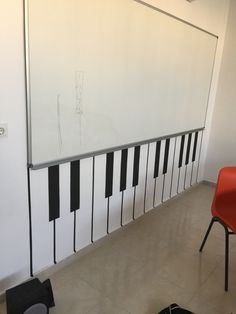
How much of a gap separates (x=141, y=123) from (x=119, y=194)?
63 centimetres

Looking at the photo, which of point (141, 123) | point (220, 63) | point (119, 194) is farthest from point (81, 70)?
point (220, 63)

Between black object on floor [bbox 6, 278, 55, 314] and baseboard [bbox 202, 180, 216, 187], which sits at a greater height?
black object on floor [bbox 6, 278, 55, 314]

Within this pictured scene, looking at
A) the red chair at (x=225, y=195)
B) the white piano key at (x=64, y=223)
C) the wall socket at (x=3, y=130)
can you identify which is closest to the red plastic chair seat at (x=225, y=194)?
the red chair at (x=225, y=195)

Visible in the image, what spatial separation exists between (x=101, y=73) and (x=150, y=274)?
4.76 ft

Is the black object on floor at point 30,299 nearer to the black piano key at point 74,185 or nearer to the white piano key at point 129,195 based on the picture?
the black piano key at point 74,185

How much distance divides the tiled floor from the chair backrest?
1.59 ft

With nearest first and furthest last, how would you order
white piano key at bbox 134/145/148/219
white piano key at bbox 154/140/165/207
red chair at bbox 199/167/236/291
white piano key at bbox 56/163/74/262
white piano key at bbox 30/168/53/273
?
white piano key at bbox 30/168/53/273
white piano key at bbox 56/163/74/262
red chair at bbox 199/167/236/291
white piano key at bbox 134/145/148/219
white piano key at bbox 154/140/165/207

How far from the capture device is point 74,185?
190 centimetres

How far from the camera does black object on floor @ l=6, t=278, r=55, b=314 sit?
4.71ft

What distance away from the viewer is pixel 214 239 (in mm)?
2418

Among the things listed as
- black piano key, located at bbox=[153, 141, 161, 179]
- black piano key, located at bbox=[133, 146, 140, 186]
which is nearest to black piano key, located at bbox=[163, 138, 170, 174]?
black piano key, located at bbox=[153, 141, 161, 179]

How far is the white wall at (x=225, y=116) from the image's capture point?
3.15 m

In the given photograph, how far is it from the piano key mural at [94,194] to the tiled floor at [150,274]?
16cm

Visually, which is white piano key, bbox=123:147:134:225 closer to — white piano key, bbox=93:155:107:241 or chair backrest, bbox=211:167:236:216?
white piano key, bbox=93:155:107:241
